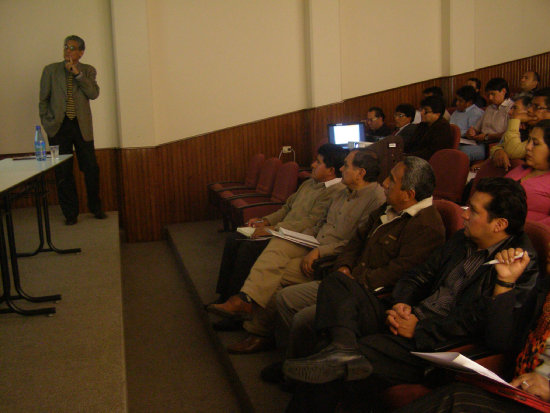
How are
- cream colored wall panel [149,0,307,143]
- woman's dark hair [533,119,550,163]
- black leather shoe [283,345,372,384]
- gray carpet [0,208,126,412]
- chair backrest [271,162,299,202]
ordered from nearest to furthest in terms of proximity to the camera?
black leather shoe [283,345,372,384] < gray carpet [0,208,126,412] < woman's dark hair [533,119,550,163] < chair backrest [271,162,299,202] < cream colored wall panel [149,0,307,143]

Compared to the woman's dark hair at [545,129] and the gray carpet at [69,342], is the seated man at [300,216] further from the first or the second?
the woman's dark hair at [545,129]

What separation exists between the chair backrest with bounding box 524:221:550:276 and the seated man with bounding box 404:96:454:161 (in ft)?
9.16

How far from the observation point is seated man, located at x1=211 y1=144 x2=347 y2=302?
326 centimetres

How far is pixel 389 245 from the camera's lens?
8.11 feet

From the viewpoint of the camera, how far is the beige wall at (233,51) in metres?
5.82

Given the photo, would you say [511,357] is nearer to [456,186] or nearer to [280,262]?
[280,262]

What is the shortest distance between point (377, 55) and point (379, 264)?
505 centimetres

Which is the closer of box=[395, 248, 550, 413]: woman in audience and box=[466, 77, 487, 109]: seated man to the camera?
box=[395, 248, 550, 413]: woman in audience

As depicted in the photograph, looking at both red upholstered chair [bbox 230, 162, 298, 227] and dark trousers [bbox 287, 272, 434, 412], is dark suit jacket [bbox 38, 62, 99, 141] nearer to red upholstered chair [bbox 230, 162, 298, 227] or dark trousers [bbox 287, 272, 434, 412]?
red upholstered chair [bbox 230, 162, 298, 227]

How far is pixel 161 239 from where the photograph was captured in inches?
245

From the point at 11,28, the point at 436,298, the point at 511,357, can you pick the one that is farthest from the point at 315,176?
the point at 11,28

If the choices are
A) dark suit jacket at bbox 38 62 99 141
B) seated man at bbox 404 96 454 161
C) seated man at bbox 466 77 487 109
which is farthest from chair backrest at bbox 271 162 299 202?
seated man at bbox 466 77 487 109

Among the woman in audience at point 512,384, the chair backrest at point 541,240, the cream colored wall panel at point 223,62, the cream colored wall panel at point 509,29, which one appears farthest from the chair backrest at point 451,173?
the cream colored wall panel at point 509,29

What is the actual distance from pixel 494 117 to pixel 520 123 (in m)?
1.72
